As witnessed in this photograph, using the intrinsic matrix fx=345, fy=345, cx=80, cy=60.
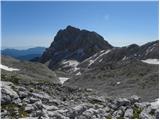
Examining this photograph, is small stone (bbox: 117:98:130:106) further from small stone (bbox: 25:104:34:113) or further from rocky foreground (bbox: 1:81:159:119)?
small stone (bbox: 25:104:34:113)

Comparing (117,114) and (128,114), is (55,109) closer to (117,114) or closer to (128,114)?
(117,114)

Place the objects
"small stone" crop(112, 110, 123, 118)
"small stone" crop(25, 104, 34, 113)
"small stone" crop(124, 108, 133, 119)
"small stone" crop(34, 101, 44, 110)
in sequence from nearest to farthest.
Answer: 1. "small stone" crop(25, 104, 34, 113)
2. "small stone" crop(34, 101, 44, 110)
3. "small stone" crop(124, 108, 133, 119)
4. "small stone" crop(112, 110, 123, 118)

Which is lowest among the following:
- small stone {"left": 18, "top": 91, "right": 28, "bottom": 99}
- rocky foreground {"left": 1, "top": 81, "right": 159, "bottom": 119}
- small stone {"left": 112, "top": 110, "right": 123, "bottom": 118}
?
small stone {"left": 112, "top": 110, "right": 123, "bottom": 118}

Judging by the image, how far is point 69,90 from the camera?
51.7m

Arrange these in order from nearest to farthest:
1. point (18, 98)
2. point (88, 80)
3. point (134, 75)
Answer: point (18, 98) < point (134, 75) < point (88, 80)

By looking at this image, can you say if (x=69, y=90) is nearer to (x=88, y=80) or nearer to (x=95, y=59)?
(x=88, y=80)

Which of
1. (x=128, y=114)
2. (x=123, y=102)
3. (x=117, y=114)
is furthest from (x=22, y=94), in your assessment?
(x=123, y=102)

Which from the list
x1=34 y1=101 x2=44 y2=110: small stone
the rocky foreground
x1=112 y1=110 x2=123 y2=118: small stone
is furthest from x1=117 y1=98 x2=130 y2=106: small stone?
x1=34 y1=101 x2=44 y2=110: small stone

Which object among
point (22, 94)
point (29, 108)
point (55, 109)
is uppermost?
point (22, 94)

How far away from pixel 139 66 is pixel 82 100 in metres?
63.1

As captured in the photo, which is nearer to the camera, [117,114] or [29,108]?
[29,108]

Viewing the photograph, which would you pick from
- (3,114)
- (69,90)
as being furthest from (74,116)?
(69,90)

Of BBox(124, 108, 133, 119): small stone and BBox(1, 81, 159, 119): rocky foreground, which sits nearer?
BBox(1, 81, 159, 119): rocky foreground

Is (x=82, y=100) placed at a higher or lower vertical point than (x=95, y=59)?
lower
